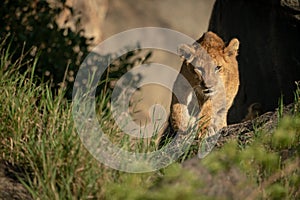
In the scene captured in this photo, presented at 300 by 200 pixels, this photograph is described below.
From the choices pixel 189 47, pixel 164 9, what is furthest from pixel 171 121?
pixel 164 9

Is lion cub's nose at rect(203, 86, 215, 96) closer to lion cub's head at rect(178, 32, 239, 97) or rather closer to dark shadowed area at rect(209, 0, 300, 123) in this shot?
lion cub's head at rect(178, 32, 239, 97)

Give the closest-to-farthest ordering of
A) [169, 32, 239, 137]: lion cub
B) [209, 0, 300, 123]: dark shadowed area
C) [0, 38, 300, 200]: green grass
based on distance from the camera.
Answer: [0, 38, 300, 200]: green grass, [169, 32, 239, 137]: lion cub, [209, 0, 300, 123]: dark shadowed area

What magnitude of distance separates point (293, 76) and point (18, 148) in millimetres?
4281

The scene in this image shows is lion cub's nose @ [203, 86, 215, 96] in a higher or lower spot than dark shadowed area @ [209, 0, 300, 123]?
lower

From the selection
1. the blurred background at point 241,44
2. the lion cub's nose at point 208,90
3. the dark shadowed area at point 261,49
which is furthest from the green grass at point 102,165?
the dark shadowed area at point 261,49

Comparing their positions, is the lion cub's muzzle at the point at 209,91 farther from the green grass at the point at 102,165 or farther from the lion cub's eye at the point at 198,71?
the green grass at the point at 102,165

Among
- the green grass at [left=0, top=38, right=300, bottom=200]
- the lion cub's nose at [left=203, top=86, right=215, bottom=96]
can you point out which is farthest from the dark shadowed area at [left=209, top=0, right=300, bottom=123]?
the green grass at [left=0, top=38, right=300, bottom=200]

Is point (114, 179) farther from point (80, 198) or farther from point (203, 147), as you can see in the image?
point (203, 147)

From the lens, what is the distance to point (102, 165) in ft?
18.5

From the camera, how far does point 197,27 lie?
1731 cm

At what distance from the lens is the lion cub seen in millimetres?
8219

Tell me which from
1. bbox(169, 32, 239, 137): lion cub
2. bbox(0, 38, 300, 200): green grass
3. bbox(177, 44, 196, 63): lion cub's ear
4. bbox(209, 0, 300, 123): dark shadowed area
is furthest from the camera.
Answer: bbox(209, 0, 300, 123): dark shadowed area

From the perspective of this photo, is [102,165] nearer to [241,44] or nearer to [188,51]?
[188,51]

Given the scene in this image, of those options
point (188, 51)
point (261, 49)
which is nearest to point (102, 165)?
point (188, 51)
